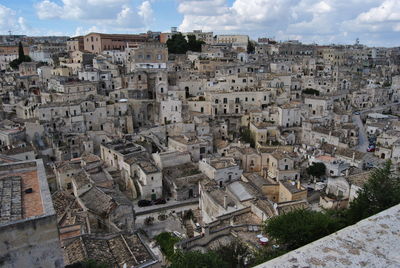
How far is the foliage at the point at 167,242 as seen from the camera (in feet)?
58.2

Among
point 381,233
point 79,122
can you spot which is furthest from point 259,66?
point 381,233

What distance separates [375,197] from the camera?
14.5 metres

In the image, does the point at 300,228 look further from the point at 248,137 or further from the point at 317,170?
the point at 248,137

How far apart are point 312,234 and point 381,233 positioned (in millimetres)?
9760

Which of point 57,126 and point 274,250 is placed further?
point 57,126

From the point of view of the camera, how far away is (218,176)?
27016mm

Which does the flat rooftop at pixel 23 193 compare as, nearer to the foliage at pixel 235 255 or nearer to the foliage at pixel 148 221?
the foliage at pixel 235 255

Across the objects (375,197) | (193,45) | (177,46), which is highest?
(193,45)

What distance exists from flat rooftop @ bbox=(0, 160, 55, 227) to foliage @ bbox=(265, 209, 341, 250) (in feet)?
31.0

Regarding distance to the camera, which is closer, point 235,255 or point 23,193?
point 23,193

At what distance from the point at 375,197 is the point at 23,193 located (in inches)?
529

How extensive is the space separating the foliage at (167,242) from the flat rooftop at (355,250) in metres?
14.0

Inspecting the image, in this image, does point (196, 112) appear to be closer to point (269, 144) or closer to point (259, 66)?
point (269, 144)

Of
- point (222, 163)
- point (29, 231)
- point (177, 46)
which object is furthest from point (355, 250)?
point (177, 46)
